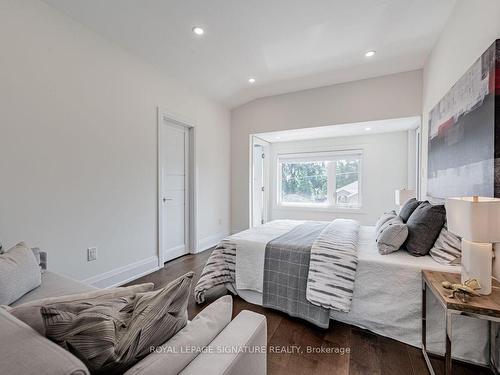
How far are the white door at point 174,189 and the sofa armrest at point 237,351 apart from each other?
8.48 ft

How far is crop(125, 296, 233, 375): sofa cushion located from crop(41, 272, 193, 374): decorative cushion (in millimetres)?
35

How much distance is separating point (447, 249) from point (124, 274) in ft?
10.0

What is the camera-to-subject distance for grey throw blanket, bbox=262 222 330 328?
1.90m

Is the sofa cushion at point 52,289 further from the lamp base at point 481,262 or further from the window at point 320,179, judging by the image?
the window at point 320,179

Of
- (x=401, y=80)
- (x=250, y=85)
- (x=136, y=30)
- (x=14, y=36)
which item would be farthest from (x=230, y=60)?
(x=401, y=80)

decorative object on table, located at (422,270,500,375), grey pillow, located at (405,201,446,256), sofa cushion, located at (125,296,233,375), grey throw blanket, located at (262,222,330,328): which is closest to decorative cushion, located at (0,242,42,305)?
sofa cushion, located at (125,296,233,375)

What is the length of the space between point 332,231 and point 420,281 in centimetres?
85

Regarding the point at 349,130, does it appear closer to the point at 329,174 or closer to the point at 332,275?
the point at 329,174

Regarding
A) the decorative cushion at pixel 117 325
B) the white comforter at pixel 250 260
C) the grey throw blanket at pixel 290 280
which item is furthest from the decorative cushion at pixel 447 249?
the decorative cushion at pixel 117 325

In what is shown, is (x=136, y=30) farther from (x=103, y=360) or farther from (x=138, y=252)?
(x=103, y=360)

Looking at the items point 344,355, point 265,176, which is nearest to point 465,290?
point 344,355

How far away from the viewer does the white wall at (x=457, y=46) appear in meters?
1.60

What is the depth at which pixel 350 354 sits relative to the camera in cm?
162

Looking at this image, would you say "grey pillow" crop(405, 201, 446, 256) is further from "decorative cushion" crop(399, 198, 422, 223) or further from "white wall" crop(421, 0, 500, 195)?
"white wall" crop(421, 0, 500, 195)
